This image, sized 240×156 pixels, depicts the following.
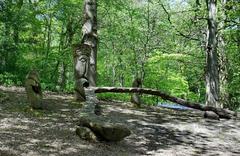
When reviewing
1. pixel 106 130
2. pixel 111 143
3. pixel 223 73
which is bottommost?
pixel 111 143

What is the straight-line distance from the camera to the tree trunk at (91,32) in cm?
1217

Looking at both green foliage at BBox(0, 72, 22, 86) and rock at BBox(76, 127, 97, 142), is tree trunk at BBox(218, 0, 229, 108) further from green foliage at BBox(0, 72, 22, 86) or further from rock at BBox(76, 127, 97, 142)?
rock at BBox(76, 127, 97, 142)

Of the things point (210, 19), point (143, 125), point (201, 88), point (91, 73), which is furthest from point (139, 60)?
point (143, 125)

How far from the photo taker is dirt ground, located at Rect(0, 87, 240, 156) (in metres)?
6.77

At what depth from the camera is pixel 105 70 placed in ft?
101

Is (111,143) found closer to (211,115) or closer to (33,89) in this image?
(33,89)

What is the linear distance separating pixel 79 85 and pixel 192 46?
64.6 ft

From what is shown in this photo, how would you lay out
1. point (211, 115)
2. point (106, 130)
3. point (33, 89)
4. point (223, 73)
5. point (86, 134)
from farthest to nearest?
1. point (223, 73)
2. point (211, 115)
3. point (33, 89)
4. point (86, 134)
5. point (106, 130)

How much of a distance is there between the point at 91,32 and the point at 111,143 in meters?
5.53

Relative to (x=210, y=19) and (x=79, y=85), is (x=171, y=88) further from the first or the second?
(x=79, y=85)

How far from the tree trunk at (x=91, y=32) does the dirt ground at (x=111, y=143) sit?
1294mm

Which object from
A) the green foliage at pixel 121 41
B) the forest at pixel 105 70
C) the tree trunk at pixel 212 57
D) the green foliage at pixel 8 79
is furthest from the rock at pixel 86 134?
the tree trunk at pixel 212 57

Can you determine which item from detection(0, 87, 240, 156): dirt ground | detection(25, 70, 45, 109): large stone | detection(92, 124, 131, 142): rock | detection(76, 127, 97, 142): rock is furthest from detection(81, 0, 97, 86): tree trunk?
detection(92, 124, 131, 142): rock

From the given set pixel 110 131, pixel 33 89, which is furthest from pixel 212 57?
pixel 110 131
